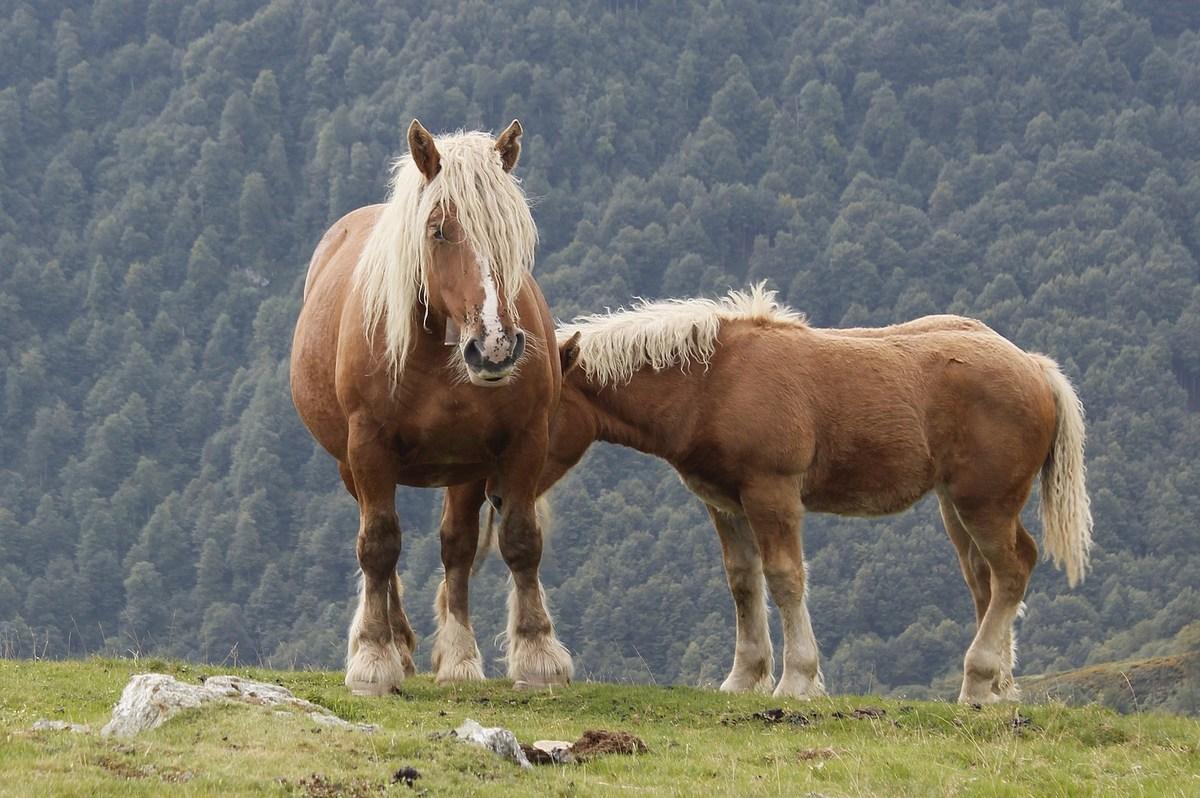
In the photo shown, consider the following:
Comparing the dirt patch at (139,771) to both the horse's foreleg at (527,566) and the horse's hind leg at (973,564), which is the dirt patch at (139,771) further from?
the horse's hind leg at (973,564)

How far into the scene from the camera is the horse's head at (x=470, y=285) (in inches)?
350

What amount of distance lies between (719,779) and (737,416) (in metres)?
4.32

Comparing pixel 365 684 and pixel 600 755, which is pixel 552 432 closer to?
pixel 365 684

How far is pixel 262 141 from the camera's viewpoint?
132 metres

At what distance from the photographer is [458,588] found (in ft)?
37.8

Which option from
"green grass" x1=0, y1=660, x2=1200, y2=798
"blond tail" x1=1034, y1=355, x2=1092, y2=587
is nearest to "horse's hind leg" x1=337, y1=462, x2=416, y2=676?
"green grass" x1=0, y1=660, x2=1200, y2=798

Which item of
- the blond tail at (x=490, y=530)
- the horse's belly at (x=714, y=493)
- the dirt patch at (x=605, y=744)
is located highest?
the horse's belly at (x=714, y=493)

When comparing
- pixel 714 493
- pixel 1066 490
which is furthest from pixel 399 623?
pixel 1066 490

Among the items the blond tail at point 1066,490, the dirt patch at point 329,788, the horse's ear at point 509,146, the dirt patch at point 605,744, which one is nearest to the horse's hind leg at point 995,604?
the blond tail at point 1066,490

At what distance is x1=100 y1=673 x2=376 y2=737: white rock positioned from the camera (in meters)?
7.73

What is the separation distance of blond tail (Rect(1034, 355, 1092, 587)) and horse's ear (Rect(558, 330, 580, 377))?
145 inches

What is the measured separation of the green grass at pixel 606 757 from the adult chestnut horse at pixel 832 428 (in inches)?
70.4

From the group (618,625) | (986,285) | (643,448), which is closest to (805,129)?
(986,285)

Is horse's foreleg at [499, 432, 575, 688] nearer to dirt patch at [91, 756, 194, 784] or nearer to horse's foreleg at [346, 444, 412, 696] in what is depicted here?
horse's foreleg at [346, 444, 412, 696]
